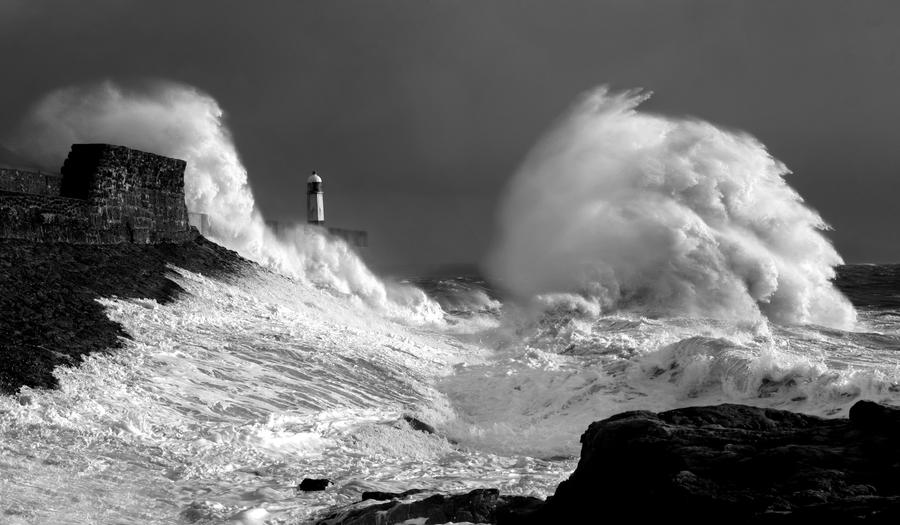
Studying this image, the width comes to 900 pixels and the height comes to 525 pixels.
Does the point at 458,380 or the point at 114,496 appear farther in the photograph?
the point at 458,380

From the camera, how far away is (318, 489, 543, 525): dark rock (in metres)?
5.63

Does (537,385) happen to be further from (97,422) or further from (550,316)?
(550,316)

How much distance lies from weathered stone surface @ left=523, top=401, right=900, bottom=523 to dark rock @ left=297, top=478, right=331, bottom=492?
2.47m

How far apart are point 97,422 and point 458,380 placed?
575 cm

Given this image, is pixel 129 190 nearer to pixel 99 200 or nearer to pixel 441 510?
pixel 99 200

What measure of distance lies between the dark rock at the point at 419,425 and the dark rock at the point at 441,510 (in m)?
3.61

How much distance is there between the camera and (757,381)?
33.9 ft

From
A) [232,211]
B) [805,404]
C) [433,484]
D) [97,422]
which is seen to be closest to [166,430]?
[97,422]

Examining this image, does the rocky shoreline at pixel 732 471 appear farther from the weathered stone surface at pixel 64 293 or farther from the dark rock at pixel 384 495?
the weathered stone surface at pixel 64 293

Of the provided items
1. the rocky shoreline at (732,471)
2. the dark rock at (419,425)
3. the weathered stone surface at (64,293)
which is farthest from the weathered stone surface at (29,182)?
the rocky shoreline at (732,471)

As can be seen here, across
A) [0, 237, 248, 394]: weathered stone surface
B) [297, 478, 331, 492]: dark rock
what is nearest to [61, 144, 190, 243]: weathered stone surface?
[0, 237, 248, 394]: weathered stone surface

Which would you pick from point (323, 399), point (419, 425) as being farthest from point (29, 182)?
point (419, 425)

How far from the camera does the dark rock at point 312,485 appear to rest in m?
6.95

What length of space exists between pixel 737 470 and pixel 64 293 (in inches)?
354
